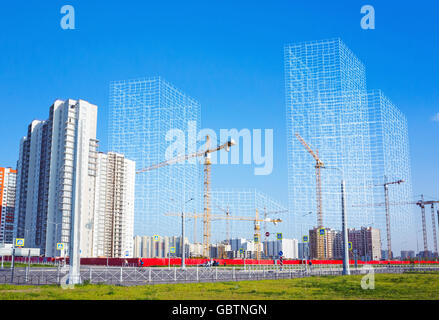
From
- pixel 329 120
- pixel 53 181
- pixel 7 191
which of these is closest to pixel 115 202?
pixel 53 181

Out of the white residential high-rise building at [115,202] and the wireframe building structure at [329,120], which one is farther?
the white residential high-rise building at [115,202]

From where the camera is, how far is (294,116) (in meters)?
29.4

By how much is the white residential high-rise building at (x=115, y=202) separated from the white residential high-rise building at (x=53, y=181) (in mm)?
12069

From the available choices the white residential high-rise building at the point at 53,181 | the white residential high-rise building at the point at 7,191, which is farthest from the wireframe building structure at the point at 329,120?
the white residential high-rise building at the point at 7,191

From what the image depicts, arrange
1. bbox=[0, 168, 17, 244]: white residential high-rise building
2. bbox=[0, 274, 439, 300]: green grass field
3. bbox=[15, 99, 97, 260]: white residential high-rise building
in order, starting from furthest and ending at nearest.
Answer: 1. bbox=[0, 168, 17, 244]: white residential high-rise building
2. bbox=[15, 99, 97, 260]: white residential high-rise building
3. bbox=[0, 274, 439, 300]: green grass field

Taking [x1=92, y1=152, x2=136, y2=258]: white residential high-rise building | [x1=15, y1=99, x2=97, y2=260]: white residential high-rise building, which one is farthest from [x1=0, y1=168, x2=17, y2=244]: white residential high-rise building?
[x1=92, y1=152, x2=136, y2=258]: white residential high-rise building

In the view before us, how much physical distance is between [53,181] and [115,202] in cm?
2417

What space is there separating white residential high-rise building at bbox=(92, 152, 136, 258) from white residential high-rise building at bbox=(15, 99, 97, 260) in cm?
1207

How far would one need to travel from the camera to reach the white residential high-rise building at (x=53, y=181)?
95044 mm

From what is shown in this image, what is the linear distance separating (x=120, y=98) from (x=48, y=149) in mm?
73806

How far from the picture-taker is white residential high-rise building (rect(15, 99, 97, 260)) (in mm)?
95044

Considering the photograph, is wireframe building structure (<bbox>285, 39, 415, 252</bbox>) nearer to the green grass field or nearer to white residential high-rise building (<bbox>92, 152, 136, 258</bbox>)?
the green grass field

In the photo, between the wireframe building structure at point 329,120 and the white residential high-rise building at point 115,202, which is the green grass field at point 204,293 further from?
the white residential high-rise building at point 115,202
